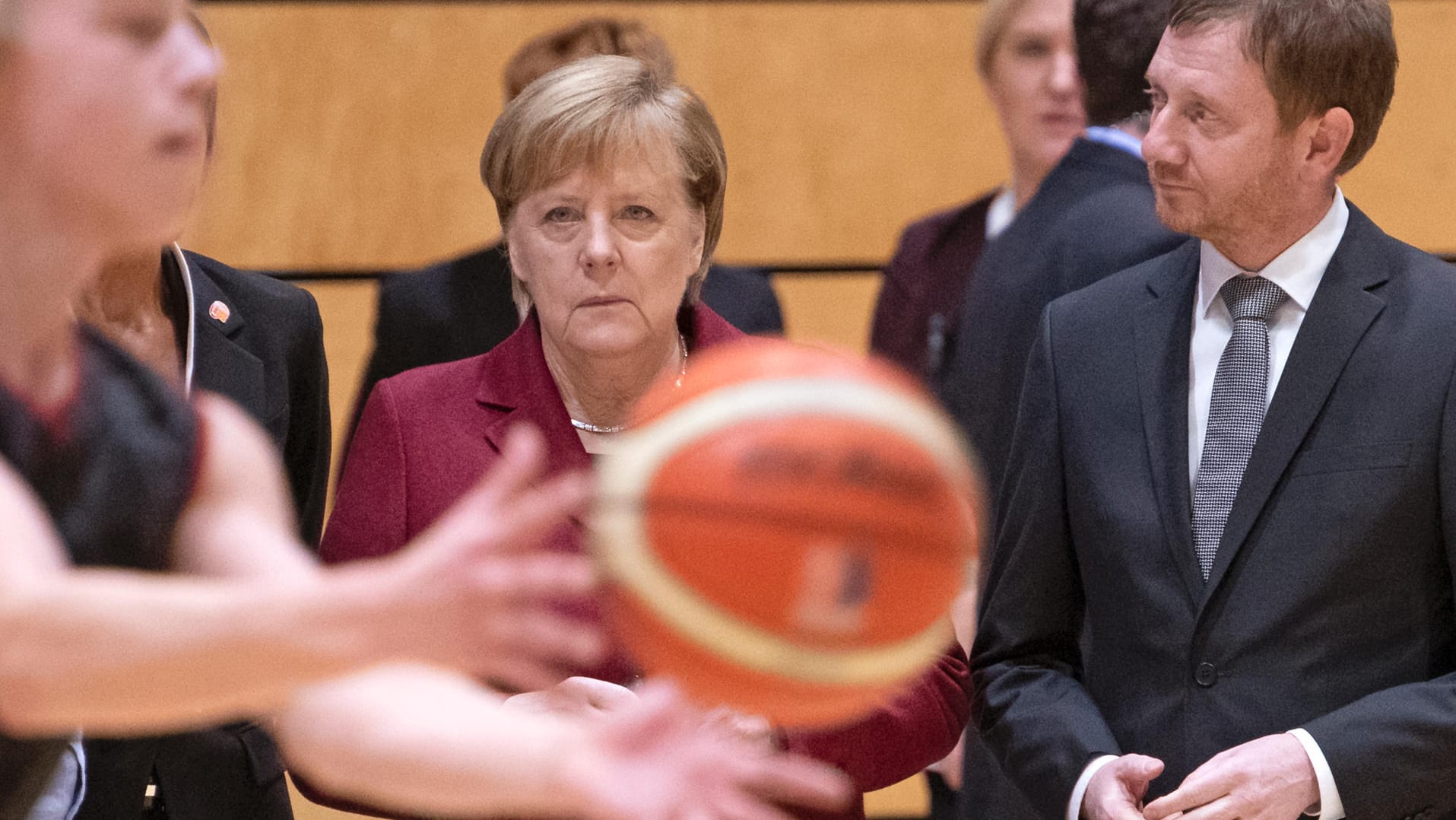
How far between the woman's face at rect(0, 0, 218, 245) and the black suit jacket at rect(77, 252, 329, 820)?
113 cm

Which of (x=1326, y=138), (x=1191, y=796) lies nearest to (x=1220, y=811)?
(x=1191, y=796)

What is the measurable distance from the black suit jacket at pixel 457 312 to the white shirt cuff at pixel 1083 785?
1.16 meters

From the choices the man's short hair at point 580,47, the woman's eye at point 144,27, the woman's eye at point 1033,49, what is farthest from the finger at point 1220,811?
the woman's eye at point 1033,49

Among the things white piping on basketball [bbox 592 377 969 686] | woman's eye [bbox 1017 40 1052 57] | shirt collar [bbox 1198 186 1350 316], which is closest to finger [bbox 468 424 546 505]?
white piping on basketball [bbox 592 377 969 686]

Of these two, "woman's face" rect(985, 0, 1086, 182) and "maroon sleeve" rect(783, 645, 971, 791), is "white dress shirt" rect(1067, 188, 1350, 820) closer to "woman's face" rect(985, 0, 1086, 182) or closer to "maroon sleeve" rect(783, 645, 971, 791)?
"maroon sleeve" rect(783, 645, 971, 791)

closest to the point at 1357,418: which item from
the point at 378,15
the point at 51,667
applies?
the point at 51,667

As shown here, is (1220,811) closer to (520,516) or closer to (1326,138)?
(1326,138)

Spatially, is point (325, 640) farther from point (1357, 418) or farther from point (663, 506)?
point (1357, 418)

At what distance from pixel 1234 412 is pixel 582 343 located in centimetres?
93

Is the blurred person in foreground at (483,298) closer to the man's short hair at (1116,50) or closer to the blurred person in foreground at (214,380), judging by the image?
the blurred person in foreground at (214,380)

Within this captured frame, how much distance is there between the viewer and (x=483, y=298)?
3.31 meters

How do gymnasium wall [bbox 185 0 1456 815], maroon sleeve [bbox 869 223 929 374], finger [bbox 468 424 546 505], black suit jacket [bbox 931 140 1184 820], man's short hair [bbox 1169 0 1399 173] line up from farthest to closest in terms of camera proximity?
gymnasium wall [bbox 185 0 1456 815] < maroon sleeve [bbox 869 223 929 374] < black suit jacket [bbox 931 140 1184 820] < man's short hair [bbox 1169 0 1399 173] < finger [bbox 468 424 546 505]

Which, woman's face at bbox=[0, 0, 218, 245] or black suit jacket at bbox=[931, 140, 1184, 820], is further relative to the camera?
black suit jacket at bbox=[931, 140, 1184, 820]

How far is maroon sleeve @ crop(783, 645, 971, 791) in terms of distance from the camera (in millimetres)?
2340
